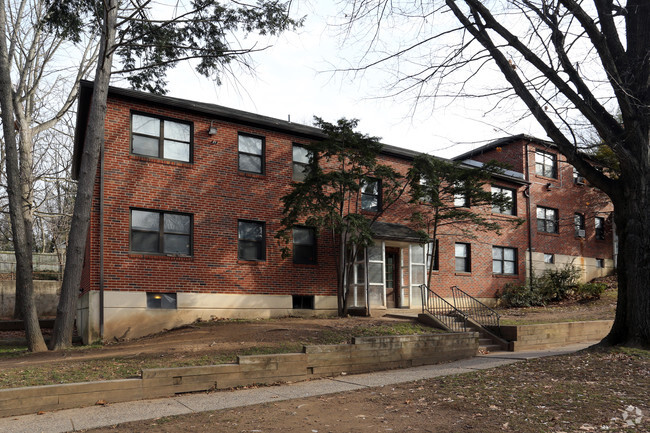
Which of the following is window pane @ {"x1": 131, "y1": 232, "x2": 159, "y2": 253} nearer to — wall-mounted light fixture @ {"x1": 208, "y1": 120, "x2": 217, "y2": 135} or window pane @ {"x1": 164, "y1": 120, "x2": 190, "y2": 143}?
window pane @ {"x1": 164, "y1": 120, "x2": 190, "y2": 143}

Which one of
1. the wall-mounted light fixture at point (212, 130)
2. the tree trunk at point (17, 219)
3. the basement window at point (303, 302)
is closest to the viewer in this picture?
the tree trunk at point (17, 219)

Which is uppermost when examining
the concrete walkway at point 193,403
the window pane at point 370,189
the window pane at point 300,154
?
the window pane at point 300,154

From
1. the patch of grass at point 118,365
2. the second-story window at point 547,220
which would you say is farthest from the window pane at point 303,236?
the second-story window at point 547,220

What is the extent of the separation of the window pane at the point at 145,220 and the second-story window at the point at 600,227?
77.7 feet

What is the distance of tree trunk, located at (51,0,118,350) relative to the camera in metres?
11.8

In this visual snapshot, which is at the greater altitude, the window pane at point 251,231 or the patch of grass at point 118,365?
the window pane at point 251,231

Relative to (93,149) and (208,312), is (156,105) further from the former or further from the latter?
(208,312)

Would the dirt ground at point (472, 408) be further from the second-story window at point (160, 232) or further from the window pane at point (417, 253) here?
the window pane at point (417, 253)

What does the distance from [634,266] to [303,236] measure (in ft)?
32.6

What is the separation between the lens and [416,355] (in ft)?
36.1

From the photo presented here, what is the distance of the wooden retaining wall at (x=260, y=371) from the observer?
6777mm

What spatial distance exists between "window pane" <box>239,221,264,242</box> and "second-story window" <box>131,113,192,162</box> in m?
2.59

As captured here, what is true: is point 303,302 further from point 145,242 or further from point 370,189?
point 145,242

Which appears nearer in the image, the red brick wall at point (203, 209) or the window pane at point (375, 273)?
the red brick wall at point (203, 209)
